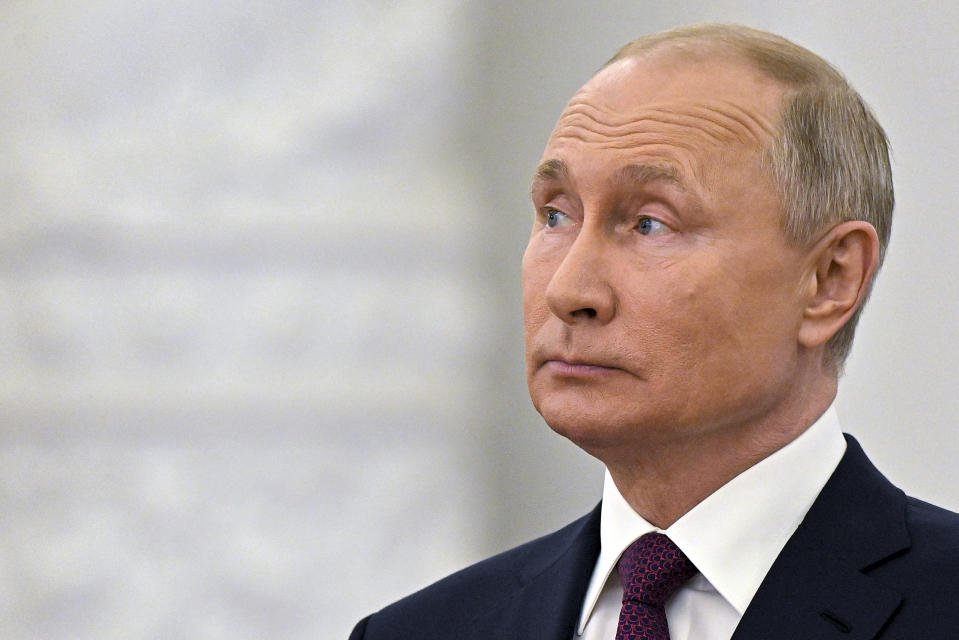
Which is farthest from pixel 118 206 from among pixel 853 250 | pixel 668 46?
pixel 853 250

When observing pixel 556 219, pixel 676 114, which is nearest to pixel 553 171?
pixel 556 219

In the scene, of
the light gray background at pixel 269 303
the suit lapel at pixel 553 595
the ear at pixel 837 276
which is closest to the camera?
the ear at pixel 837 276

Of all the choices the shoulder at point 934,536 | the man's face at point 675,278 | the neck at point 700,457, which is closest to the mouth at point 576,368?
the man's face at point 675,278

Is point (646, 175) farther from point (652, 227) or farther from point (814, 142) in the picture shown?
point (814, 142)

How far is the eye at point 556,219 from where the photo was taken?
5.47 ft

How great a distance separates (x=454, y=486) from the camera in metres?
3.22

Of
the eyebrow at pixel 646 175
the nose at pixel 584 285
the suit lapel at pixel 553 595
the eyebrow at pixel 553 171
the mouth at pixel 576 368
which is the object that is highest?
the eyebrow at pixel 553 171

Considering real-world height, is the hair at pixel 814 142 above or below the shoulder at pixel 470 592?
above

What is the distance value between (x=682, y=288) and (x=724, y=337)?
0.08m

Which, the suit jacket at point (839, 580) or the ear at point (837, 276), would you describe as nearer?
the suit jacket at point (839, 580)

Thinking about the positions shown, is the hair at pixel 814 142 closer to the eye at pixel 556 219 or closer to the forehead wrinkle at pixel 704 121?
the forehead wrinkle at pixel 704 121

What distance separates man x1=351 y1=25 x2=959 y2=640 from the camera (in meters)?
1.53

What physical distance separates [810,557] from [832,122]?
550mm

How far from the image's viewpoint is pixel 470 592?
1.88 metres
